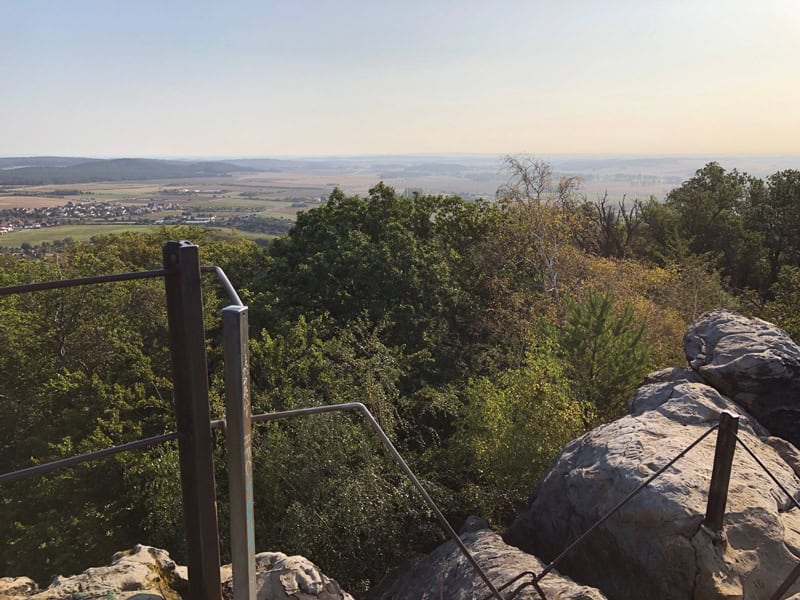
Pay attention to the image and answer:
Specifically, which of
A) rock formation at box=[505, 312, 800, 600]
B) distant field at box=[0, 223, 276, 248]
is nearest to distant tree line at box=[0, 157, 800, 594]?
rock formation at box=[505, 312, 800, 600]

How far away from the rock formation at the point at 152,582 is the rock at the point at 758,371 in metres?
7.95

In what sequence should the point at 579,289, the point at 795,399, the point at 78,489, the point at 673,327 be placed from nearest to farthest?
the point at 795,399 < the point at 78,489 < the point at 673,327 < the point at 579,289

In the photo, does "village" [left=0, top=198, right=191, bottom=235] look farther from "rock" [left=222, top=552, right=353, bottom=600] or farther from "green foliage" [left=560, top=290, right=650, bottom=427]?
"rock" [left=222, top=552, right=353, bottom=600]

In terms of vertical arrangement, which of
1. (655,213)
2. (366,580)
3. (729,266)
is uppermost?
(655,213)

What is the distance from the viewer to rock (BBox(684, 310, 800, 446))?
941 centimetres

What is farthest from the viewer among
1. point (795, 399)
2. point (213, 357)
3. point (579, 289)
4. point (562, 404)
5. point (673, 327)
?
point (579, 289)

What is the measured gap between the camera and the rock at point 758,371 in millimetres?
9406

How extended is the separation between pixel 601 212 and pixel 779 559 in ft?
98.2

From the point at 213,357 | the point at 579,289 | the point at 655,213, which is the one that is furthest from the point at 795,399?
the point at 655,213

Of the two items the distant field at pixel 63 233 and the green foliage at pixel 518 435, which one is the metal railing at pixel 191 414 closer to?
the green foliage at pixel 518 435

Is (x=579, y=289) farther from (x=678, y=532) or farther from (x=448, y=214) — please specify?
(x=678, y=532)

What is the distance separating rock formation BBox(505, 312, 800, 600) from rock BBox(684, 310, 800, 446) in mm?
24

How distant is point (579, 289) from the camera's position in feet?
65.7

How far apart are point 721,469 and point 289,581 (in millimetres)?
3971
